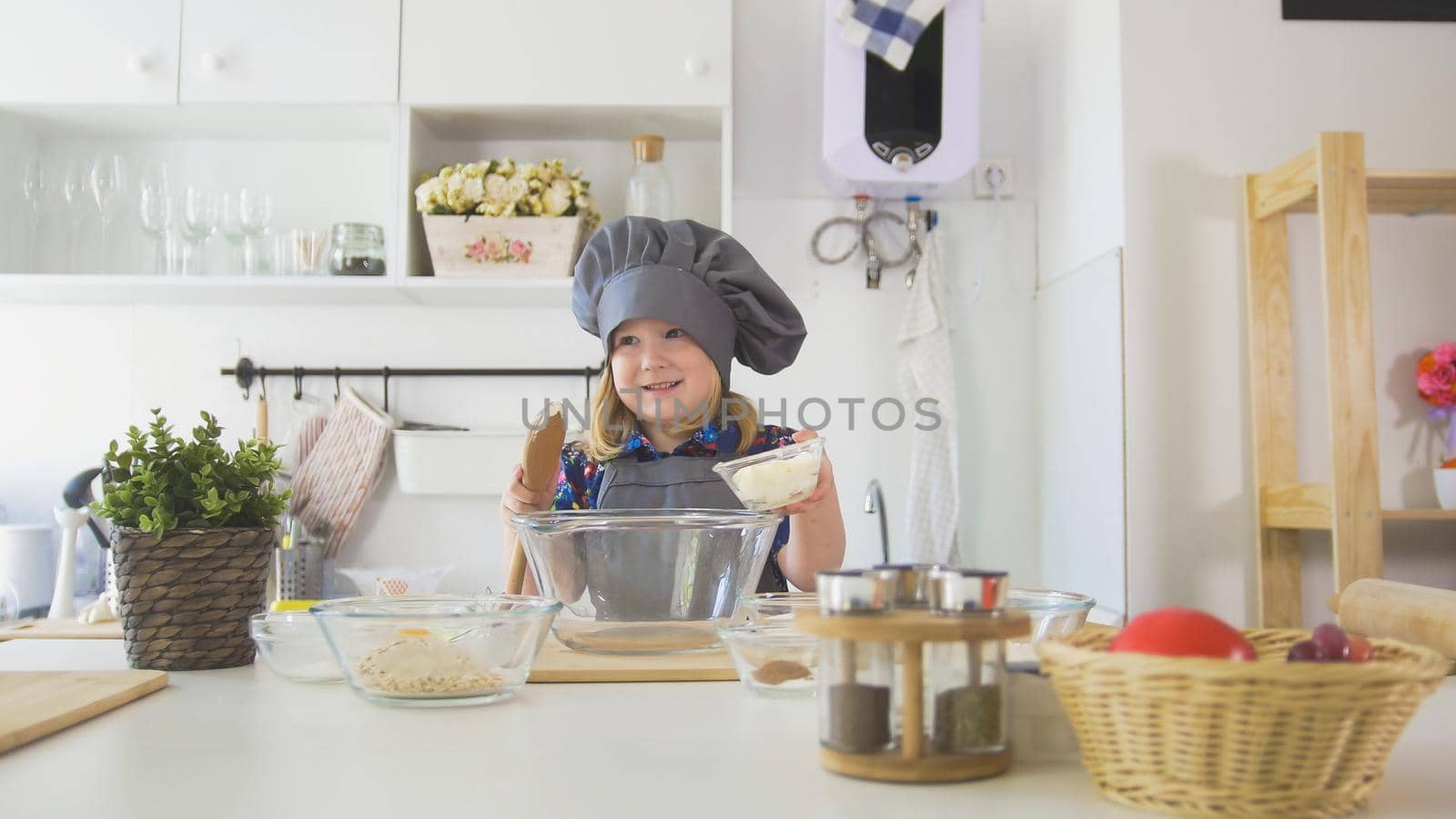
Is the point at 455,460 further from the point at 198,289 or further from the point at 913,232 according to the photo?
the point at 913,232

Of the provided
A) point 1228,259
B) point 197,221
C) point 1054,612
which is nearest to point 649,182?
point 197,221

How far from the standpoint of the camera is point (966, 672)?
21.3 inches

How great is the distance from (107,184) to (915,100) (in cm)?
152

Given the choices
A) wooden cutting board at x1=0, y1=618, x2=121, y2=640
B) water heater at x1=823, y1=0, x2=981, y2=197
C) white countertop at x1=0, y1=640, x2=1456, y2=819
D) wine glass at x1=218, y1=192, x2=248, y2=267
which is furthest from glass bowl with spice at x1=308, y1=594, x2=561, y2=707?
wine glass at x1=218, y1=192, x2=248, y2=267

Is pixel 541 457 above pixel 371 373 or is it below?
below

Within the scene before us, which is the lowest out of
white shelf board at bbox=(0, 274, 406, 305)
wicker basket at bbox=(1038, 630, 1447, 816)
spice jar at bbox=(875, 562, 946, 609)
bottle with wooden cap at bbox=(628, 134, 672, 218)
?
wicker basket at bbox=(1038, 630, 1447, 816)

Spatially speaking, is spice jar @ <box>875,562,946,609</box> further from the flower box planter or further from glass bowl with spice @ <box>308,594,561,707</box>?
the flower box planter

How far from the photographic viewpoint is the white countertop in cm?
52

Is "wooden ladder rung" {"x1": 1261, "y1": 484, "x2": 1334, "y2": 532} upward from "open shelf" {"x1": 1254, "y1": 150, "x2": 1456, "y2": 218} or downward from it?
downward

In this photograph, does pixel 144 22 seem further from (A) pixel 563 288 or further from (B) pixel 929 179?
(B) pixel 929 179

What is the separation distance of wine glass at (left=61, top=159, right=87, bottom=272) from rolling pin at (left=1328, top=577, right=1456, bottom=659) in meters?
2.20

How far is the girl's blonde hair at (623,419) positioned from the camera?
1566 millimetres

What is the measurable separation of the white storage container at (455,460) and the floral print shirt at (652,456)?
23.0 inches

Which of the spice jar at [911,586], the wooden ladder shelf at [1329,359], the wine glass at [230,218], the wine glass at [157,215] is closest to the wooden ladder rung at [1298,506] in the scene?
the wooden ladder shelf at [1329,359]
